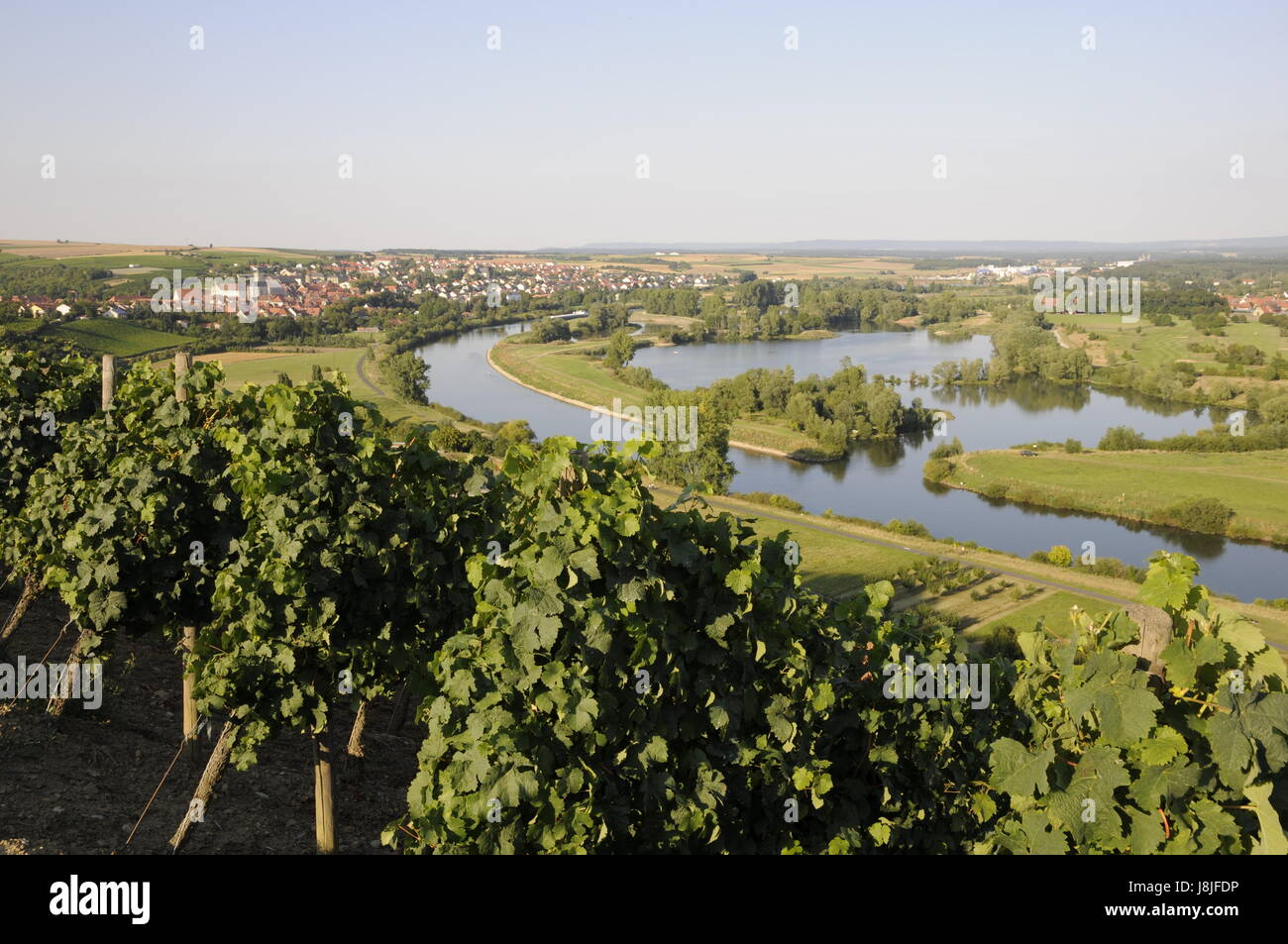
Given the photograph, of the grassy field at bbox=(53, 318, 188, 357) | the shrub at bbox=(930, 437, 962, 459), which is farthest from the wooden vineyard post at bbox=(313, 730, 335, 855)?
the grassy field at bbox=(53, 318, 188, 357)

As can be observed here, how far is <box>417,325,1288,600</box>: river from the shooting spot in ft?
144

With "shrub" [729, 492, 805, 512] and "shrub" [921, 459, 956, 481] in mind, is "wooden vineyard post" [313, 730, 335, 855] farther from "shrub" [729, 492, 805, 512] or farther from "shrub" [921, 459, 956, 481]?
"shrub" [921, 459, 956, 481]

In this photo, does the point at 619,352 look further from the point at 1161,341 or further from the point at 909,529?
the point at 1161,341

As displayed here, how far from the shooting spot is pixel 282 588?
24.1 feet

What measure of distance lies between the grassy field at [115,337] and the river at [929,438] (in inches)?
834

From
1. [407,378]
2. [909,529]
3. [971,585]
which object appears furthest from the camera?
[407,378]

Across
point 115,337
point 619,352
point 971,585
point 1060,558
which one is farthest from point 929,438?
point 115,337

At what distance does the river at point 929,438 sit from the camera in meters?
43.9

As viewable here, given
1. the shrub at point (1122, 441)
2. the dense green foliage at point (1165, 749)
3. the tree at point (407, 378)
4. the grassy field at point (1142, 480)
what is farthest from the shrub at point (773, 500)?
the dense green foliage at point (1165, 749)

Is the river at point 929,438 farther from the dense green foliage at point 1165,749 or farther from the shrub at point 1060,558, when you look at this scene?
the dense green foliage at point 1165,749

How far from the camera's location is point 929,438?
68.1 meters

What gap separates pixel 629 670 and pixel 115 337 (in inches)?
2761
